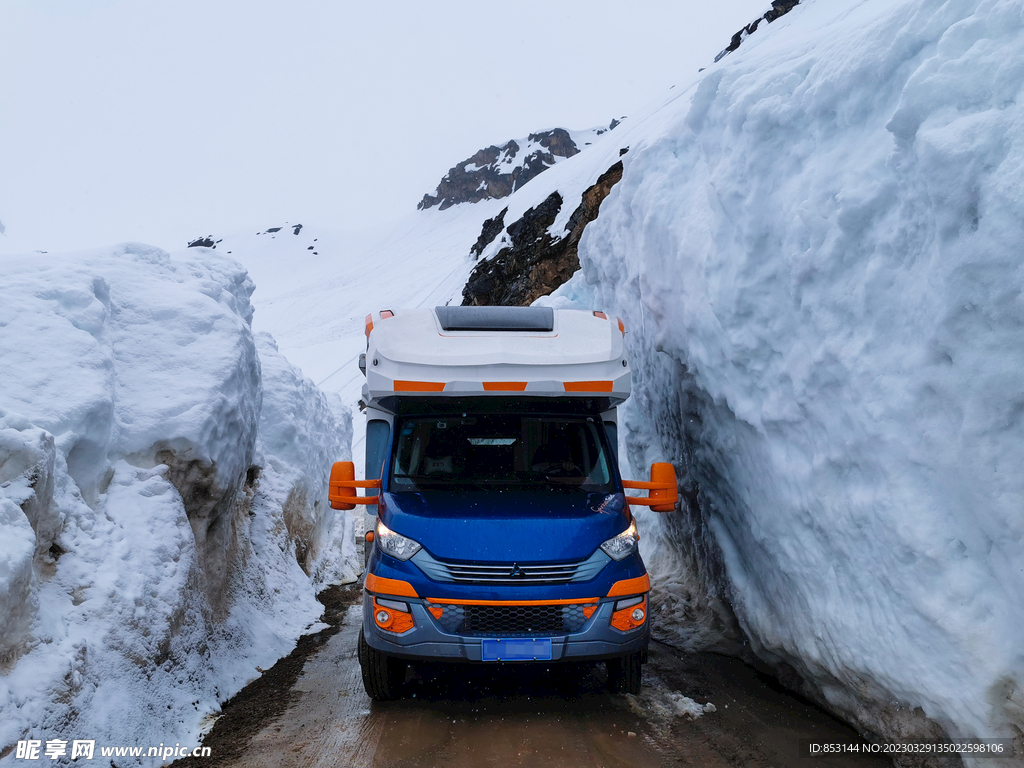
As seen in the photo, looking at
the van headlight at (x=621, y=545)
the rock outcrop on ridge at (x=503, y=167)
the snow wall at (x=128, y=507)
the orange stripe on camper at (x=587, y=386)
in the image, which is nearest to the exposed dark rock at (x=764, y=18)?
the snow wall at (x=128, y=507)

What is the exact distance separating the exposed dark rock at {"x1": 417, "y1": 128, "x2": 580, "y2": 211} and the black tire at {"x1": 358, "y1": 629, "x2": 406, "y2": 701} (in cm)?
8498

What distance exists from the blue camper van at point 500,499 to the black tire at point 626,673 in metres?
0.02

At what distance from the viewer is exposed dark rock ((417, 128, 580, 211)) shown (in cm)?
9047

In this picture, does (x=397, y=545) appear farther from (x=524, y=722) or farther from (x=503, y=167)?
(x=503, y=167)

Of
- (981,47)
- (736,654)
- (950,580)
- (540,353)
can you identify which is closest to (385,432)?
(540,353)

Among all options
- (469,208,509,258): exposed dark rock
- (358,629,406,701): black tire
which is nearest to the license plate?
(358,629,406,701): black tire

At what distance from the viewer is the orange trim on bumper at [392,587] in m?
4.74

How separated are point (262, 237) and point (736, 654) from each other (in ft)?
308

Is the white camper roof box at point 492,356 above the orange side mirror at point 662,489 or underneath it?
above

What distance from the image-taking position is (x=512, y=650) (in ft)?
15.2

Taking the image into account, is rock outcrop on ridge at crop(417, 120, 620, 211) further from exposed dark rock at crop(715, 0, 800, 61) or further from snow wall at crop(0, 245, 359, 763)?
snow wall at crop(0, 245, 359, 763)

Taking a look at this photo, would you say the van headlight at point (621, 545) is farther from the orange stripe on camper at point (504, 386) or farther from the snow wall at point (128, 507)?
the snow wall at point (128, 507)

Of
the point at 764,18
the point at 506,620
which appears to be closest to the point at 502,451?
the point at 506,620

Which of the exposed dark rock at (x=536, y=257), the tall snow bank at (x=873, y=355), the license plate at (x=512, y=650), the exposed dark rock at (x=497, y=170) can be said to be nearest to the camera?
the tall snow bank at (x=873, y=355)
